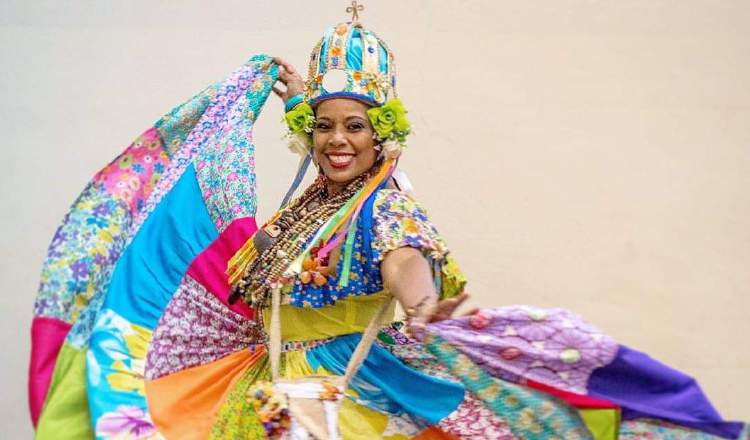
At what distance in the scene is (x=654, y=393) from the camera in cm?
198

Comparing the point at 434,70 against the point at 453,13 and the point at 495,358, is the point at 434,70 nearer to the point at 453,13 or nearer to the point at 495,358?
the point at 453,13

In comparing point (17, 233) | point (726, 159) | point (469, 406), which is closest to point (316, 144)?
point (469, 406)

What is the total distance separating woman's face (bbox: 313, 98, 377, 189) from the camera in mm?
2473

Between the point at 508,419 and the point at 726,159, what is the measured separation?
6.42 ft

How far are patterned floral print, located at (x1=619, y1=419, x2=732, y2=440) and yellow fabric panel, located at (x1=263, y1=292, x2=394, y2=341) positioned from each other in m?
0.61

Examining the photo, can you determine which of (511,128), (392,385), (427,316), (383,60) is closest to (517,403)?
(427,316)

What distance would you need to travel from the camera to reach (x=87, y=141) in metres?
3.62

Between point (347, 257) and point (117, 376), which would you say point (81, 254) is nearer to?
point (117, 376)

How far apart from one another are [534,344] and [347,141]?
0.71 m

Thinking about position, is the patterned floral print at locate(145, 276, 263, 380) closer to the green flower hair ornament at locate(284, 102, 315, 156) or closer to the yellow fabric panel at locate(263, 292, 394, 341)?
the yellow fabric panel at locate(263, 292, 394, 341)

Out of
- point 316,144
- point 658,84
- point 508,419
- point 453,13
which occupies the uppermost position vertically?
point 453,13

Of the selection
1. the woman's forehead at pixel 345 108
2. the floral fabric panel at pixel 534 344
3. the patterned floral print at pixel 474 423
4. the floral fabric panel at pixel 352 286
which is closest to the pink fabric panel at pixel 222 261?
the floral fabric panel at pixel 352 286

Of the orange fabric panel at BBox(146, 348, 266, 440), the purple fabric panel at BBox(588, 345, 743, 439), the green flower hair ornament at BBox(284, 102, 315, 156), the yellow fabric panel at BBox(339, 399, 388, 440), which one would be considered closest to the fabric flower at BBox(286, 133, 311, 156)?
the green flower hair ornament at BBox(284, 102, 315, 156)

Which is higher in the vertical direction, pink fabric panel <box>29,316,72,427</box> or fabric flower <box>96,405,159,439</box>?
pink fabric panel <box>29,316,72,427</box>
